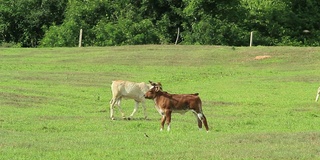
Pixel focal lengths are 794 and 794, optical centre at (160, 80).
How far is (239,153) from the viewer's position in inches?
678

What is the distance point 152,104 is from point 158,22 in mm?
39313

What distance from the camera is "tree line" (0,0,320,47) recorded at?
68812 mm

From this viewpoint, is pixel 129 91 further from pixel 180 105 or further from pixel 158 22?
pixel 158 22

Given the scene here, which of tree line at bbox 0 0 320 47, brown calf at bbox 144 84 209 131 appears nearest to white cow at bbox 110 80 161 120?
brown calf at bbox 144 84 209 131

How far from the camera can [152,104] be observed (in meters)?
33.2

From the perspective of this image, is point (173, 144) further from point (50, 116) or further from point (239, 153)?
point (50, 116)

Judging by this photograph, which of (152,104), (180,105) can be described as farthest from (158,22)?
(180,105)

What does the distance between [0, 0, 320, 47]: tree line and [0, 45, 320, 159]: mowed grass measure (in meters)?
9.22

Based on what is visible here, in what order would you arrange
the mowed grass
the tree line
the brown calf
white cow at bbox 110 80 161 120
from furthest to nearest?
the tree line → white cow at bbox 110 80 161 120 → the brown calf → the mowed grass

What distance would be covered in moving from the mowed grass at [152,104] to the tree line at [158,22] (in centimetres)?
922

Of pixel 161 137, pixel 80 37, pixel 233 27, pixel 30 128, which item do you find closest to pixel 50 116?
pixel 30 128

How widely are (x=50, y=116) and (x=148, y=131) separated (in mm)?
5689

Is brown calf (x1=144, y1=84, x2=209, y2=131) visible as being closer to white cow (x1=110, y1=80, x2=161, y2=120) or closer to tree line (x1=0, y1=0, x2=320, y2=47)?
white cow (x1=110, y1=80, x2=161, y2=120)

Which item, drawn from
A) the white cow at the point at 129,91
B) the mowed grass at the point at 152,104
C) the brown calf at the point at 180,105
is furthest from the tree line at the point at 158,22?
the brown calf at the point at 180,105
